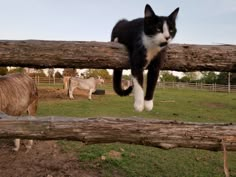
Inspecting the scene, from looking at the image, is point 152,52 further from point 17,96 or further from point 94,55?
point 17,96

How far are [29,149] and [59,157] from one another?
962mm

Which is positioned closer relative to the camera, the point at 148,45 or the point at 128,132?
the point at 128,132

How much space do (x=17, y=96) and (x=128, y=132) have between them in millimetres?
4565

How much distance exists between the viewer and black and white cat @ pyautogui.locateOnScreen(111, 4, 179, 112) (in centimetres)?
278

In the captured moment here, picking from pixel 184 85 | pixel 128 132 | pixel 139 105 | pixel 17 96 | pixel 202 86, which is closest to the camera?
pixel 128 132

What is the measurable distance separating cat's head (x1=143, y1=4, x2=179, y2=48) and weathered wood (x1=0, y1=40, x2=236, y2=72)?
5.5 inches

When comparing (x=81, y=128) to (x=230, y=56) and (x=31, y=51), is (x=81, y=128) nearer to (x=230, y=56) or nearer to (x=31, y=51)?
(x=31, y=51)

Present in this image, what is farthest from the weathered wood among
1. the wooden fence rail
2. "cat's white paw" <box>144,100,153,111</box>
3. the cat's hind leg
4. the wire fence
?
the wire fence

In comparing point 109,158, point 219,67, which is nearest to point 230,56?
point 219,67

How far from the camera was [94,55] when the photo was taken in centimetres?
274

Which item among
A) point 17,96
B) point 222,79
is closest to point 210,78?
point 222,79

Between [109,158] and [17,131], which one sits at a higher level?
[17,131]

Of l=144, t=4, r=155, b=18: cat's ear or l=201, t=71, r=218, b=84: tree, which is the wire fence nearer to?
l=201, t=71, r=218, b=84: tree

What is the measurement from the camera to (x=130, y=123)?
2.66 meters
